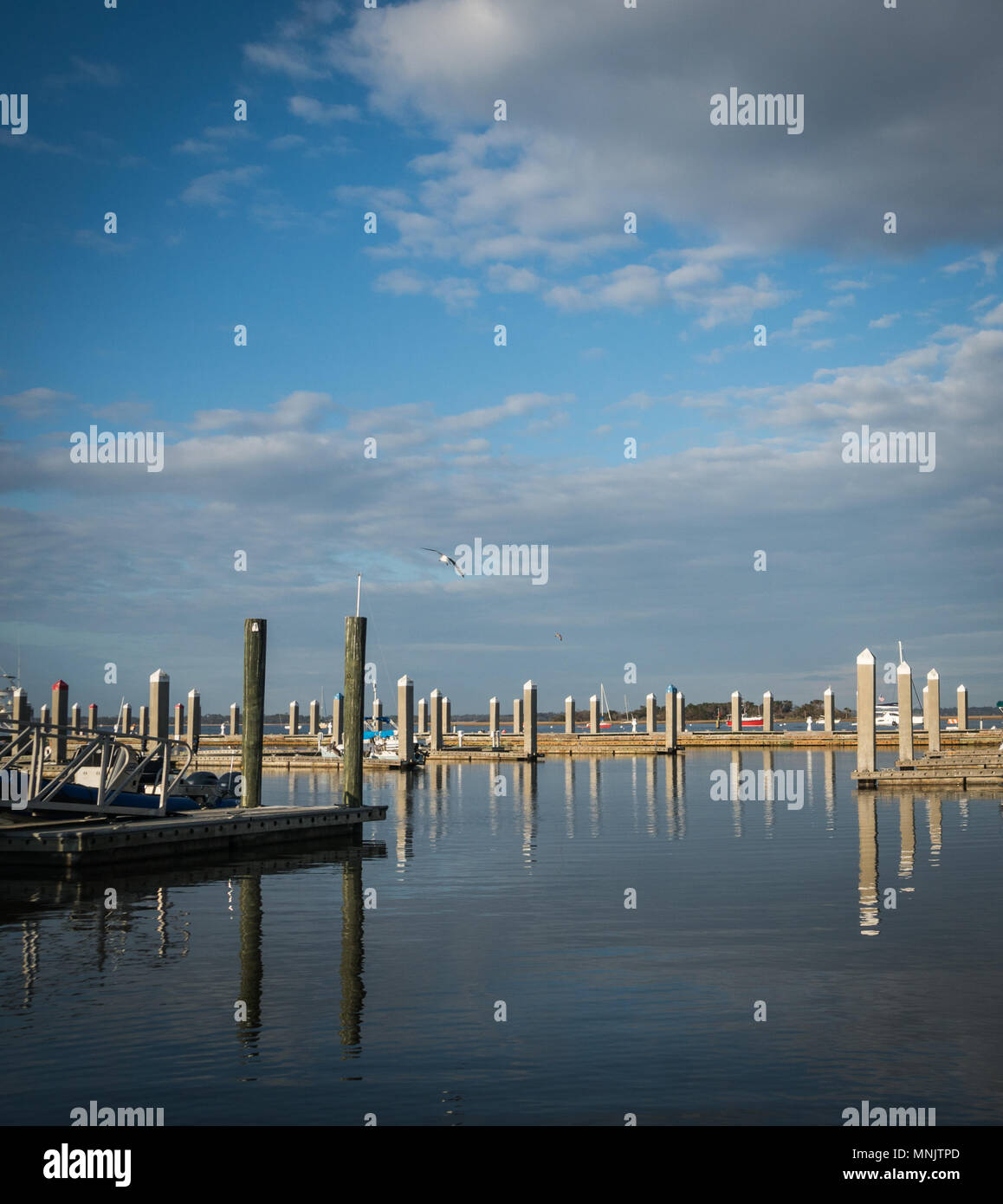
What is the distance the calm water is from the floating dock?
873 mm

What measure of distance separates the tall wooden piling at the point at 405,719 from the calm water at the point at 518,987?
3898 centimetres

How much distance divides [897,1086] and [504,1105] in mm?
3610

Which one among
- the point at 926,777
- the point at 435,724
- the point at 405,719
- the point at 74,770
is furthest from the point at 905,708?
the point at 435,724

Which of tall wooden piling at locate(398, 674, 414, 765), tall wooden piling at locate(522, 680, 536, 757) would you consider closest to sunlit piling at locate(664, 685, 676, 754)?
tall wooden piling at locate(522, 680, 536, 757)

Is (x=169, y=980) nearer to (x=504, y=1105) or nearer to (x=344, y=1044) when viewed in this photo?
(x=344, y=1044)

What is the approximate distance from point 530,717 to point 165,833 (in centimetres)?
4639

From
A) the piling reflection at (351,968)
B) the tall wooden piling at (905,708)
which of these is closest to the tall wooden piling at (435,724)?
the tall wooden piling at (905,708)

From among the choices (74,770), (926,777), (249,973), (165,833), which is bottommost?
(926,777)

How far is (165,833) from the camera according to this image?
26031 mm

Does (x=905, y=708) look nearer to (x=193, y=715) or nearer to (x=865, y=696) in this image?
(x=865, y=696)

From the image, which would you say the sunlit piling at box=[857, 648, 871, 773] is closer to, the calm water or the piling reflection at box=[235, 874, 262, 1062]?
the calm water

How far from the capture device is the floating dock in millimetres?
23859

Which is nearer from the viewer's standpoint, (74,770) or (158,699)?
(74,770)
